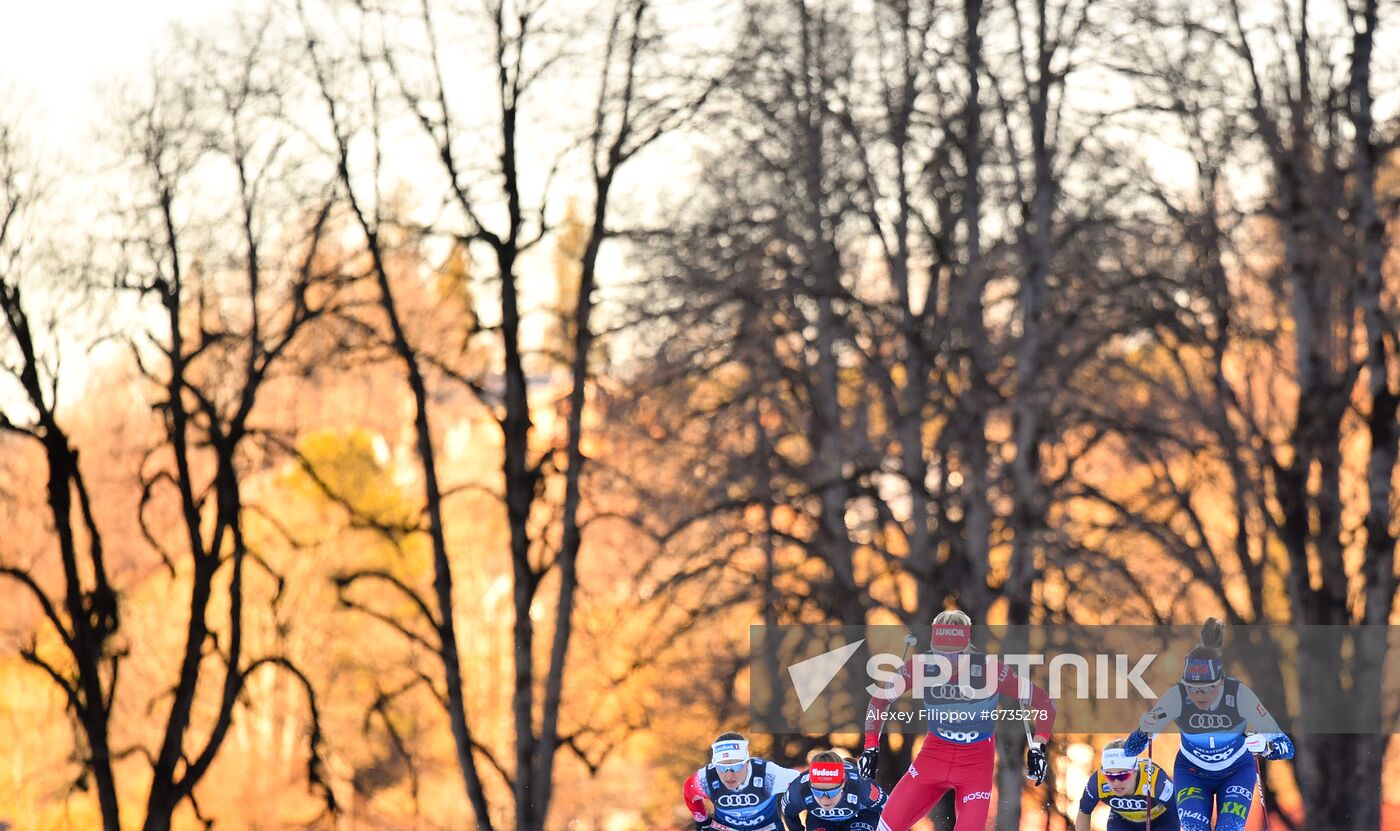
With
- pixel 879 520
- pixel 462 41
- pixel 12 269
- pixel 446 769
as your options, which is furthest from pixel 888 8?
pixel 446 769

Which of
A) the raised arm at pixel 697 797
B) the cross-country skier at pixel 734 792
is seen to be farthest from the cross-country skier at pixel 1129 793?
the raised arm at pixel 697 797

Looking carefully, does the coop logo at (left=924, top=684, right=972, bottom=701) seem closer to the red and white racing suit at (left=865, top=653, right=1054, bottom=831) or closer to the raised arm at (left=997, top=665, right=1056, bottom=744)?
the red and white racing suit at (left=865, top=653, right=1054, bottom=831)

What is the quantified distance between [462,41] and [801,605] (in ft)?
27.9

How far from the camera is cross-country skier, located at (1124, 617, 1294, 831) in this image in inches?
458

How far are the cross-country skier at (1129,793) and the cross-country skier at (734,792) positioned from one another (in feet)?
8.45

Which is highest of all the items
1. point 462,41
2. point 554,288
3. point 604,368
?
point 462,41

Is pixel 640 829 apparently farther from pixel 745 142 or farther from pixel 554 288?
pixel 745 142

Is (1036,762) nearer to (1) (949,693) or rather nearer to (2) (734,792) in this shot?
(1) (949,693)

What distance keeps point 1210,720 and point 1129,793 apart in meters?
1.47

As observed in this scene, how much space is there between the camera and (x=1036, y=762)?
11125 mm

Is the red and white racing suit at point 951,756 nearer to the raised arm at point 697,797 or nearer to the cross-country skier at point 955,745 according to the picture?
the cross-country skier at point 955,745

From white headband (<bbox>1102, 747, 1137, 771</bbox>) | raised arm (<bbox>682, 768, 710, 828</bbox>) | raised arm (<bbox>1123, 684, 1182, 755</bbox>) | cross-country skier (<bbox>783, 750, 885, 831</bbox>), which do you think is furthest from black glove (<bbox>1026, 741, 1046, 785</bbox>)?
raised arm (<bbox>682, 768, 710, 828</bbox>)

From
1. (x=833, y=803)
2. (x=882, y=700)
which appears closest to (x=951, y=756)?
(x=882, y=700)

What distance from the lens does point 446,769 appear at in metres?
36.0
